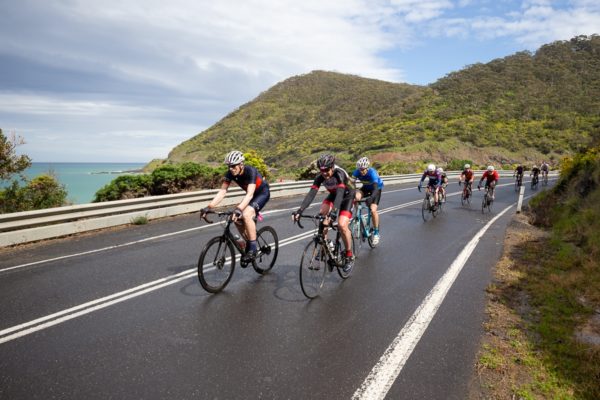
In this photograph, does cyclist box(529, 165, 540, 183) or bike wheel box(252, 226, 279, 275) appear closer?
bike wheel box(252, 226, 279, 275)

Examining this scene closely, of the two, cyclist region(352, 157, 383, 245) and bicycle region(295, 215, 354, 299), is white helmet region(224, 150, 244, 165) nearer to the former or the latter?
bicycle region(295, 215, 354, 299)

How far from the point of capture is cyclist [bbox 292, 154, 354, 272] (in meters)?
6.17

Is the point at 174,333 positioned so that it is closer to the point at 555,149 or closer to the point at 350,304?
the point at 350,304

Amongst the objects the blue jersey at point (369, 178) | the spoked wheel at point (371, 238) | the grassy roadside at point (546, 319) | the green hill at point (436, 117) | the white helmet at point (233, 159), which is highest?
the green hill at point (436, 117)

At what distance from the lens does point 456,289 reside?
6180mm

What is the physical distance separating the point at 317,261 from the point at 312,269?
0.18 metres

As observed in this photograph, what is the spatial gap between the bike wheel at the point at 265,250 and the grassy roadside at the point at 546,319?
11.2 ft

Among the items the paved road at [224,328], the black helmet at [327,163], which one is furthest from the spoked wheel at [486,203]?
the black helmet at [327,163]

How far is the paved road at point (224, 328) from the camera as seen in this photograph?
3.46m

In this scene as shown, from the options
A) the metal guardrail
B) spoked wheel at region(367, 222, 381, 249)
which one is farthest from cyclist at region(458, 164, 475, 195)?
the metal guardrail

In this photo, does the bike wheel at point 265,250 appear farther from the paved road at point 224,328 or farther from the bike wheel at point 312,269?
the bike wheel at point 312,269

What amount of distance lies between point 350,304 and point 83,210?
7.76 metres

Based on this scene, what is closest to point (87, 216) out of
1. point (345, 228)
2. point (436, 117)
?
point (345, 228)

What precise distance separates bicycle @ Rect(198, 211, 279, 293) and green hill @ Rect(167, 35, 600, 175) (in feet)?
124
